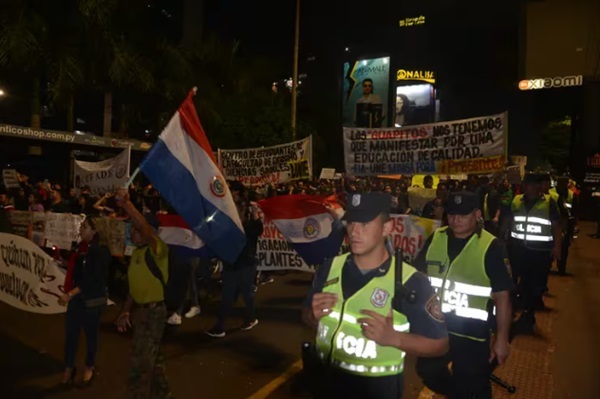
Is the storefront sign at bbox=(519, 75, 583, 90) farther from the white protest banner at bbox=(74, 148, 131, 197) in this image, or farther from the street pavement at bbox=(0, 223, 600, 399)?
the white protest banner at bbox=(74, 148, 131, 197)

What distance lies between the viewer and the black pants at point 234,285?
7.43 m

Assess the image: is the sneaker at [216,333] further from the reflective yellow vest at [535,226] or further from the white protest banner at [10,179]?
the white protest banner at [10,179]

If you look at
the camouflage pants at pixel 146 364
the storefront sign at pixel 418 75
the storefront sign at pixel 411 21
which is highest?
the storefront sign at pixel 411 21

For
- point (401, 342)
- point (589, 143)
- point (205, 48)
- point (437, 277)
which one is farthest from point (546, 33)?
point (401, 342)

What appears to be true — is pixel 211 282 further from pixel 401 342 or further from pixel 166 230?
pixel 401 342

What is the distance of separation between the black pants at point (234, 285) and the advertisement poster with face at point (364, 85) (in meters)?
62.9

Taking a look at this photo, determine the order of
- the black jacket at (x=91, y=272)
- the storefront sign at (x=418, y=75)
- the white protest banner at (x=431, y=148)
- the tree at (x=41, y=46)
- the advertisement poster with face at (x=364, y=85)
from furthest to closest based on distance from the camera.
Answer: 1. the storefront sign at (x=418, y=75)
2. the advertisement poster with face at (x=364, y=85)
3. the tree at (x=41, y=46)
4. the white protest banner at (x=431, y=148)
5. the black jacket at (x=91, y=272)

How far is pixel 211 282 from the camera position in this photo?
10.7 m

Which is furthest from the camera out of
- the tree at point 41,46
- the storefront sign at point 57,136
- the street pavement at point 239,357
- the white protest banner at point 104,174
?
the tree at point 41,46

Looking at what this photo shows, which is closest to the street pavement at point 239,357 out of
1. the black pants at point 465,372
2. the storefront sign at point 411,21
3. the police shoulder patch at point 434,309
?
the black pants at point 465,372

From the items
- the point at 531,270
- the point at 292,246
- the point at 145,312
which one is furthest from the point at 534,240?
the point at 145,312

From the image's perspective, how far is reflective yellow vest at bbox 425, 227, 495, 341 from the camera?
4.04 metres

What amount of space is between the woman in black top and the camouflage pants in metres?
0.88

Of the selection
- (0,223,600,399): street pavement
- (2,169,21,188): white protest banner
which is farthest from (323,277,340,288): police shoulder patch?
(2,169,21,188): white protest banner
